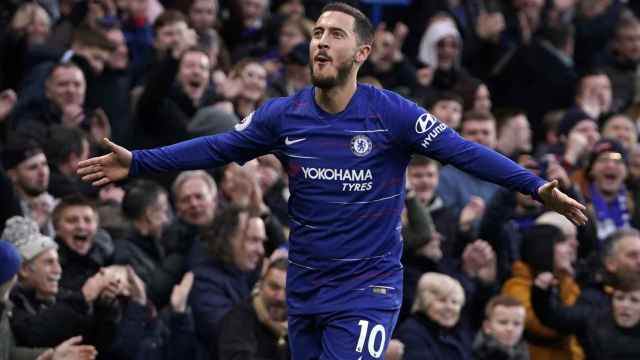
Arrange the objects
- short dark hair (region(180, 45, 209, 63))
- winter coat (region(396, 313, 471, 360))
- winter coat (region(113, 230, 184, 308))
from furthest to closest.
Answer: short dark hair (region(180, 45, 209, 63))
winter coat (region(113, 230, 184, 308))
winter coat (region(396, 313, 471, 360))

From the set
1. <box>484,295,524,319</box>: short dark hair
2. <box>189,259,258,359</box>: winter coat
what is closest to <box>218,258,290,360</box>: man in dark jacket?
<box>189,259,258,359</box>: winter coat

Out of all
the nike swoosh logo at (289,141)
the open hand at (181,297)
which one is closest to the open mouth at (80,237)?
the open hand at (181,297)

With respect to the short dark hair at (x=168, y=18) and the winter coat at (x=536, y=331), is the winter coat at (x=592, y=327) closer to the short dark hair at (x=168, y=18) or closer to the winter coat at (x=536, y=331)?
the winter coat at (x=536, y=331)

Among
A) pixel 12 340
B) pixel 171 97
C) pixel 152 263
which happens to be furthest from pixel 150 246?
pixel 171 97

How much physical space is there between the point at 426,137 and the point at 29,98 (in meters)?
5.18

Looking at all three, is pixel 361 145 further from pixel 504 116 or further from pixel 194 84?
pixel 504 116

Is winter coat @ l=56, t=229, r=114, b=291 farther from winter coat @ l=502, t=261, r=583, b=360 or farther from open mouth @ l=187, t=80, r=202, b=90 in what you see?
winter coat @ l=502, t=261, r=583, b=360

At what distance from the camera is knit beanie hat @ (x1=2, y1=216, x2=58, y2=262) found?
9.20 meters

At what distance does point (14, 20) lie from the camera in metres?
13.0

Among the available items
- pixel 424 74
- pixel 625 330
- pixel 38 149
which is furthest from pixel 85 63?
pixel 625 330

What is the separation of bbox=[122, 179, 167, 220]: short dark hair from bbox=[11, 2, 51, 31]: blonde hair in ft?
9.26

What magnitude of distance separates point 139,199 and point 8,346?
1988 millimetres

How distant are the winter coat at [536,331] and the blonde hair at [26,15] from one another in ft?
14.9

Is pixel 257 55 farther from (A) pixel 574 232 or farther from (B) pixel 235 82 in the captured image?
(A) pixel 574 232
